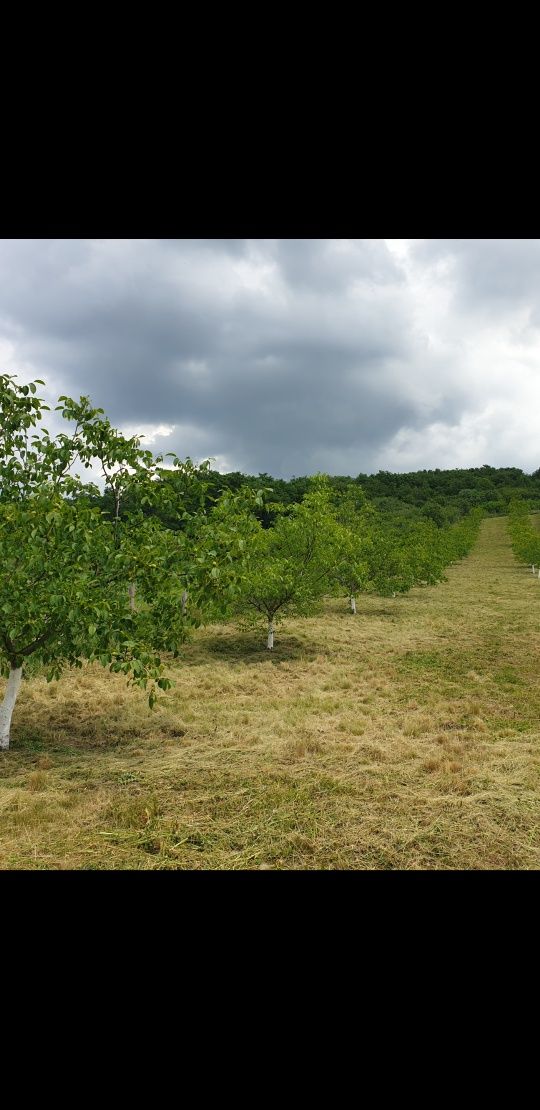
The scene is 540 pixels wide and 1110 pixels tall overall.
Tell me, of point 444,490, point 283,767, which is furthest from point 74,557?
point 444,490

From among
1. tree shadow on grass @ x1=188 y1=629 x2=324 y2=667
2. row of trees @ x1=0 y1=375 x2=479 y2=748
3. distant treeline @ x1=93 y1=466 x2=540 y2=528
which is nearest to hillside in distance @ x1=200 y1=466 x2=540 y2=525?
distant treeline @ x1=93 y1=466 x2=540 y2=528

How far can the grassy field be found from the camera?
14.6 feet

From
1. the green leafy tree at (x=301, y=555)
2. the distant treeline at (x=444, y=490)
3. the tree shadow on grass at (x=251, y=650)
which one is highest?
the distant treeline at (x=444, y=490)

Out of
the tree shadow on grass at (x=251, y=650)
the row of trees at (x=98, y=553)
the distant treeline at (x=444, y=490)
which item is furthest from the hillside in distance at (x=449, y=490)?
the row of trees at (x=98, y=553)

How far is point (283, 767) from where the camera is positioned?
6.23 metres

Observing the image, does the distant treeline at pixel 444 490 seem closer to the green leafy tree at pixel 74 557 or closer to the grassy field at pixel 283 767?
the grassy field at pixel 283 767

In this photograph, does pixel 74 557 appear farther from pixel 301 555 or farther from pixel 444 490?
pixel 444 490

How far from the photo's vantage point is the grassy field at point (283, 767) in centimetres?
446

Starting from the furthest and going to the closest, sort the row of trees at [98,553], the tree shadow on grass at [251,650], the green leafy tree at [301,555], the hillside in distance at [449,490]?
1. the hillside in distance at [449,490]
2. the green leafy tree at [301,555]
3. the tree shadow on grass at [251,650]
4. the row of trees at [98,553]
